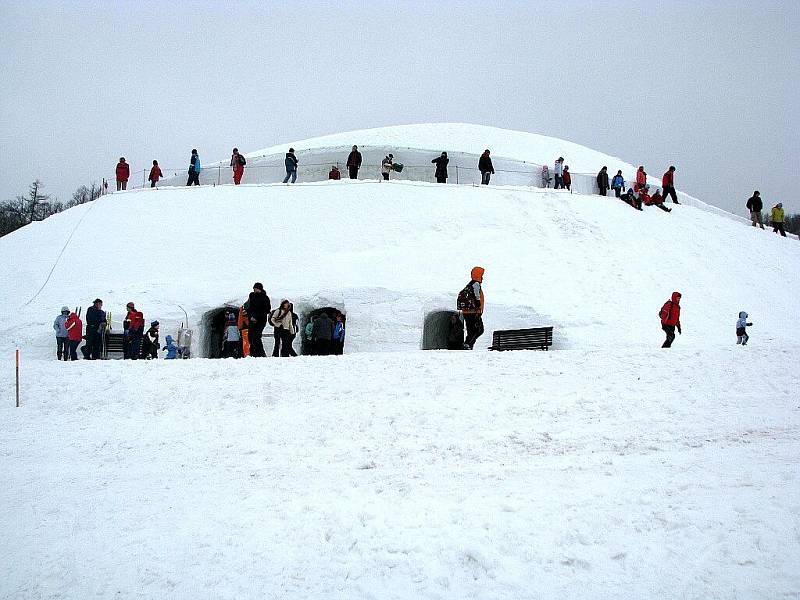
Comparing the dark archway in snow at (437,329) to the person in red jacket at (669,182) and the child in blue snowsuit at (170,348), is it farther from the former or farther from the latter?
the person in red jacket at (669,182)

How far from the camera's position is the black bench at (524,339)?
51.5 feet

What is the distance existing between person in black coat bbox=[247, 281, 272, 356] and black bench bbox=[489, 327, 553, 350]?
4.73m

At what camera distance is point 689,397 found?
10.8 m

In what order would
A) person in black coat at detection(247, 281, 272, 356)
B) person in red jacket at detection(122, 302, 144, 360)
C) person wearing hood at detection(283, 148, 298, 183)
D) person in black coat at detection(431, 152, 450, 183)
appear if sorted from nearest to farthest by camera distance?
person in black coat at detection(247, 281, 272, 356) < person in red jacket at detection(122, 302, 144, 360) < person wearing hood at detection(283, 148, 298, 183) < person in black coat at detection(431, 152, 450, 183)

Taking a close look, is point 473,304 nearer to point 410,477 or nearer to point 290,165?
point 410,477

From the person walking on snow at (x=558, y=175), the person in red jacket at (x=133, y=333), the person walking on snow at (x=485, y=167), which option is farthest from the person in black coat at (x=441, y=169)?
the person in red jacket at (x=133, y=333)

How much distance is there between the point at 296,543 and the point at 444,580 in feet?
5.03

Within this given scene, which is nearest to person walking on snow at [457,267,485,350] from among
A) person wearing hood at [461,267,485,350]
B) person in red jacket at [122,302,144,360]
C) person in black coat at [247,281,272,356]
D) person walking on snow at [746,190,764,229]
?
person wearing hood at [461,267,485,350]

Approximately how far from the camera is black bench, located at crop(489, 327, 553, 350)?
51.5 feet

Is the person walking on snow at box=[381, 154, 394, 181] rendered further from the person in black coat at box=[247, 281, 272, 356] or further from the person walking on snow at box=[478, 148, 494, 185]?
the person in black coat at box=[247, 281, 272, 356]

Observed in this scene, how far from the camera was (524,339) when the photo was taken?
52.8 ft

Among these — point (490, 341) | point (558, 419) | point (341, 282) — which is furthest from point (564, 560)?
point (341, 282)

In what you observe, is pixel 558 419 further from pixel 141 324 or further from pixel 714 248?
pixel 714 248

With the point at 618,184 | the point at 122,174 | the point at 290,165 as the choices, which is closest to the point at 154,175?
the point at 122,174
